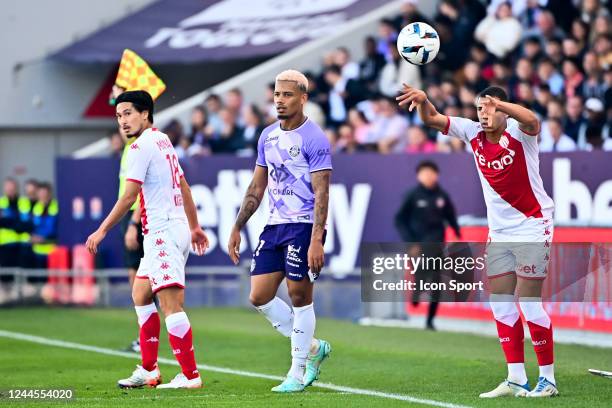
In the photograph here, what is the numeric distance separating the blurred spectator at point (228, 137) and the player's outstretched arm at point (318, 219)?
12666mm

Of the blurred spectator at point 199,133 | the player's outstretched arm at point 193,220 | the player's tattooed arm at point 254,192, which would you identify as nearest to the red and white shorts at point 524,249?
the player's tattooed arm at point 254,192

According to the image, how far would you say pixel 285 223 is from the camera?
10344 mm

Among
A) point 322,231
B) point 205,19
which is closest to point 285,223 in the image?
point 322,231

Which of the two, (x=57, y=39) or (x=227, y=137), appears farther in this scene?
(x=57, y=39)

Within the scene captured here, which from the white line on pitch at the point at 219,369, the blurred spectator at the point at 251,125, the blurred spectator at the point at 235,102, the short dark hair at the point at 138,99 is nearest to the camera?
the white line on pitch at the point at 219,369

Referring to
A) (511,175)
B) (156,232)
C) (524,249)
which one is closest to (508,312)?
(524,249)

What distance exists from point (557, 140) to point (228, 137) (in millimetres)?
6068

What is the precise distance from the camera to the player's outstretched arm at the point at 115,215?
1005cm

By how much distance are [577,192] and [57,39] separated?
537 inches

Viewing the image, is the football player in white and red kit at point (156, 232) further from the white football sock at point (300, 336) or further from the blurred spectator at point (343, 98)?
the blurred spectator at point (343, 98)

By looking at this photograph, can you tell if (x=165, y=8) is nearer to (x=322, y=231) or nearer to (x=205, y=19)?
(x=205, y=19)

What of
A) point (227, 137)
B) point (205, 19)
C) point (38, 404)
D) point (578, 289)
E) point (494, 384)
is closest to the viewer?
point (38, 404)

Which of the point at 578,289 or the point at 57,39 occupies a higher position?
the point at 57,39

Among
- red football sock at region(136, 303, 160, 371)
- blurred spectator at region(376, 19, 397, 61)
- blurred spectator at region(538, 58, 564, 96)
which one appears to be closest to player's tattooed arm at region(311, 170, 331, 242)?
red football sock at region(136, 303, 160, 371)
